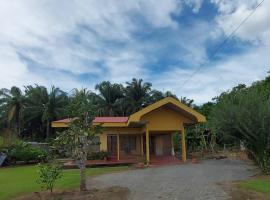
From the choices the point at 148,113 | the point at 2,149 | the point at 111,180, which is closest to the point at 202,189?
the point at 111,180

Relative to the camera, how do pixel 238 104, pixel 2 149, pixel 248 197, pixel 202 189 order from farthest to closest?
pixel 2 149, pixel 238 104, pixel 202 189, pixel 248 197

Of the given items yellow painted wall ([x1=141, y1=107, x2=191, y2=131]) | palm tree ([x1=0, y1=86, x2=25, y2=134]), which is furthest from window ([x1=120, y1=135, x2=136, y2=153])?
palm tree ([x1=0, y1=86, x2=25, y2=134])

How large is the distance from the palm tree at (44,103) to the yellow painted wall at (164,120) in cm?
2893

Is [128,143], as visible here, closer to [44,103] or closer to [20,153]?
[20,153]

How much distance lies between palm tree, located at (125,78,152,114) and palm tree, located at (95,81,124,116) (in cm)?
141

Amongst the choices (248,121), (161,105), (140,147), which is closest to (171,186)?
(248,121)

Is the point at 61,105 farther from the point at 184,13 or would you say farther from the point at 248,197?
the point at 248,197

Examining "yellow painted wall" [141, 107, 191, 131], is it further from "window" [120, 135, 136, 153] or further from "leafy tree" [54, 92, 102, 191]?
"leafy tree" [54, 92, 102, 191]

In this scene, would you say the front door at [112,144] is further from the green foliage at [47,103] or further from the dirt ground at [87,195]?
the green foliage at [47,103]

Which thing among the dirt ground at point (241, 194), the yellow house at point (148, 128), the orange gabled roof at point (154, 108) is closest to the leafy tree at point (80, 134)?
the dirt ground at point (241, 194)

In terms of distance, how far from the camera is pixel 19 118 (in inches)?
2079

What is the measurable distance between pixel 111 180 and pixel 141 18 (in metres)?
6.80

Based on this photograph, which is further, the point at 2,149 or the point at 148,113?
the point at 2,149

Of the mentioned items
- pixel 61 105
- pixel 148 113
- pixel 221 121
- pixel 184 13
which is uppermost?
pixel 61 105
